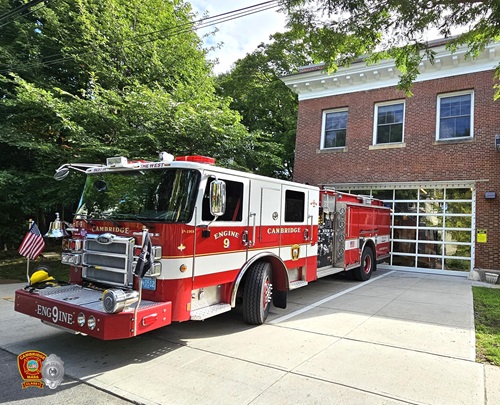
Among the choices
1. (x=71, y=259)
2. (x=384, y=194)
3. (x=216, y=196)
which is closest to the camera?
(x=216, y=196)

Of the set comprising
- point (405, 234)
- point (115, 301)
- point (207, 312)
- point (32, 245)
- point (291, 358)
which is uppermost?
point (405, 234)

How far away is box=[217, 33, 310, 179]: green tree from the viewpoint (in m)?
21.0

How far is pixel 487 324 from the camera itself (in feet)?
20.1

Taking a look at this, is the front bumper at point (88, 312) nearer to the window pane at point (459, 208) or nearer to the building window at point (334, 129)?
the window pane at point (459, 208)

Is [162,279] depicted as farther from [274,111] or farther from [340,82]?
[274,111]

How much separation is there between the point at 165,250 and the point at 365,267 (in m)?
7.81

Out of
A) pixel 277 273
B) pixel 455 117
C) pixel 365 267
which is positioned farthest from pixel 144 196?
pixel 455 117

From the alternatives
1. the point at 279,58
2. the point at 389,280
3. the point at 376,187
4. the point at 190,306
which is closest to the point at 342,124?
the point at 376,187

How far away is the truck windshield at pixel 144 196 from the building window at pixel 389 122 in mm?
11159

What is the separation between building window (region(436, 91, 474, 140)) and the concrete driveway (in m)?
7.51

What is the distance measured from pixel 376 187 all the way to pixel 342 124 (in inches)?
121

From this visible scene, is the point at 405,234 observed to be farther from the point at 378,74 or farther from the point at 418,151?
the point at 378,74

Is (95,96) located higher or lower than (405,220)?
higher

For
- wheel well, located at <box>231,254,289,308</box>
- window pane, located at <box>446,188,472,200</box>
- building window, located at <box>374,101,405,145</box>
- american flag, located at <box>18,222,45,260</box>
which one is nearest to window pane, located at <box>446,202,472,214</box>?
window pane, located at <box>446,188,472,200</box>
